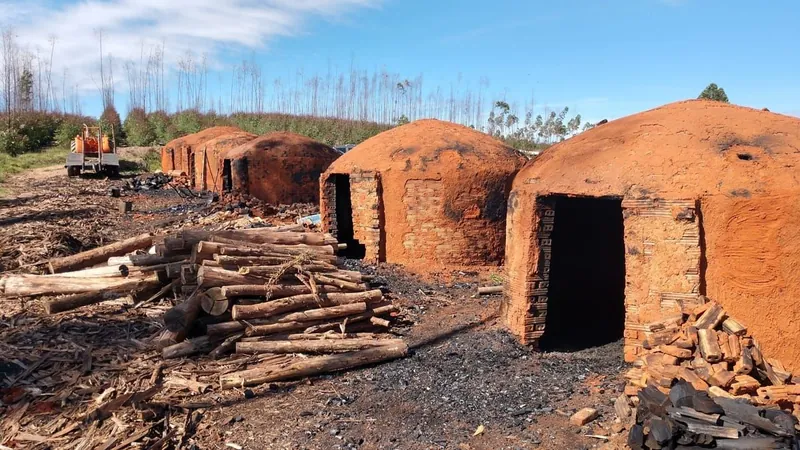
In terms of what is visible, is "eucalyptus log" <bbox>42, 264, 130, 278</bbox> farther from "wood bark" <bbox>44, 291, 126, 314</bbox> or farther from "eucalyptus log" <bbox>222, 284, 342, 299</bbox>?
"eucalyptus log" <bbox>222, 284, 342, 299</bbox>

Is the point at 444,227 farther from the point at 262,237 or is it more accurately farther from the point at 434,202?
the point at 262,237

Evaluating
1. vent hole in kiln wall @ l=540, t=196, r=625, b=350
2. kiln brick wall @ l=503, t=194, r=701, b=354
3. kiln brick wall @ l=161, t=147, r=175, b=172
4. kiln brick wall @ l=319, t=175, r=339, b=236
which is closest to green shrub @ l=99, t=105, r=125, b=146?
kiln brick wall @ l=161, t=147, r=175, b=172

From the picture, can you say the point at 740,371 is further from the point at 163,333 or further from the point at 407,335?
the point at 163,333

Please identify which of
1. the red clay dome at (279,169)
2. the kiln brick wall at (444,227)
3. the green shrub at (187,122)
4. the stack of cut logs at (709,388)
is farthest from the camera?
the green shrub at (187,122)

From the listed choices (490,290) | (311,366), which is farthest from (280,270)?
(490,290)

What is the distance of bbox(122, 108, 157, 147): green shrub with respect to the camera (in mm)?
40531

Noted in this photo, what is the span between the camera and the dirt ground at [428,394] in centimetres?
564

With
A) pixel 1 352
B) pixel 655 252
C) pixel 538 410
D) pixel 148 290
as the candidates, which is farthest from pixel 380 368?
pixel 1 352

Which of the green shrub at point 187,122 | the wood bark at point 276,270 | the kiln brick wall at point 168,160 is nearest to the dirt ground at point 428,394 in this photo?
the wood bark at point 276,270

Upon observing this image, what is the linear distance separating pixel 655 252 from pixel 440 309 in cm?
387

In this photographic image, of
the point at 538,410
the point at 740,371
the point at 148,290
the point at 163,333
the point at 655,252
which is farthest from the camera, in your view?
the point at 148,290

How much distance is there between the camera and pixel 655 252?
263 inches

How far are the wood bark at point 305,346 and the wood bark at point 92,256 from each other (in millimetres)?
4884

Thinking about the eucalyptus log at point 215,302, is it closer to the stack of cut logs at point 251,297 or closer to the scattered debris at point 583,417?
the stack of cut logs at point 251,297
